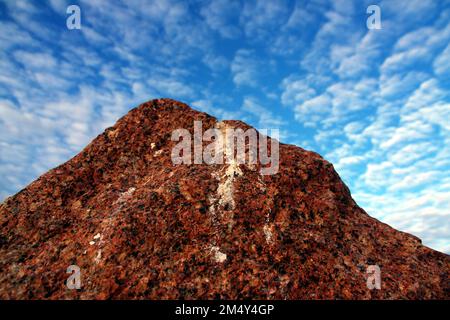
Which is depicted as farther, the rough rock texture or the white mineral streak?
the white mineral streak

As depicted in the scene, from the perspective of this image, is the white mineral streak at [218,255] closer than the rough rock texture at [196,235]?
No

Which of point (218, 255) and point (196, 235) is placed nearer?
point (218, 255)

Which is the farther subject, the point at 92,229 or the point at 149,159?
the point at 149,159

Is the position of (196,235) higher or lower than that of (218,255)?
higher

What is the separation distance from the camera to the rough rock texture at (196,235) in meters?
7.00

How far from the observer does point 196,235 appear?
7.69 m

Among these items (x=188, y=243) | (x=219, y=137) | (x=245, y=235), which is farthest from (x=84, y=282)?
(x=219, y=137)

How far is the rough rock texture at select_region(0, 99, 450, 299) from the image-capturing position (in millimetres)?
6996

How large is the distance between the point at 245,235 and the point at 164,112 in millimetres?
4923

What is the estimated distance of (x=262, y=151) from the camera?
9.43 meters

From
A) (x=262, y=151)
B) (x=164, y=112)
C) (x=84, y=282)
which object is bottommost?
(x=84, y=282)
